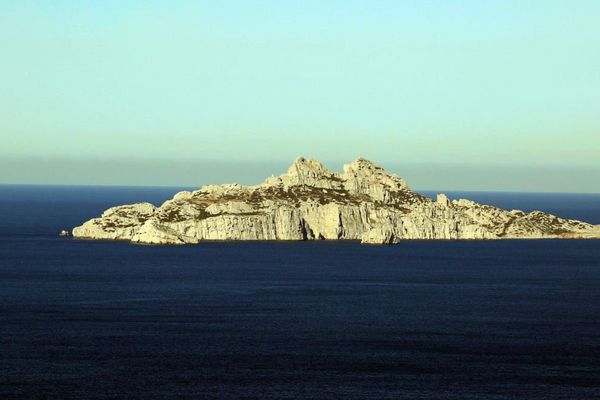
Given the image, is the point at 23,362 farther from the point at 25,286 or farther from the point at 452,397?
the point at 25,286

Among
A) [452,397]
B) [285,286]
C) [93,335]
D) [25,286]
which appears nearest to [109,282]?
[25,286]

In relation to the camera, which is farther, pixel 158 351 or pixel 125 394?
pixel 158 351

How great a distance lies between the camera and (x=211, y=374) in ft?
375

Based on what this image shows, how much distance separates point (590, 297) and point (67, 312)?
81.4 m

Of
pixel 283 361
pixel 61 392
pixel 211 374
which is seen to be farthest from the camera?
pixel 283 361

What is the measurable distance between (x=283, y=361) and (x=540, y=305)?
6264 centimetres

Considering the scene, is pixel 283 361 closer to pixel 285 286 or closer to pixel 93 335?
pixel 93 335

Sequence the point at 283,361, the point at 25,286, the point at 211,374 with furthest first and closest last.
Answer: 1. the point at 25,286
2. the point at 283,361
3. the point at 211,374

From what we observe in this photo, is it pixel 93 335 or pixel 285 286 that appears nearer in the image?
pixel 93 335

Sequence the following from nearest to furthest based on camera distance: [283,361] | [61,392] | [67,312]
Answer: [61,392], [283,361], [67,312]

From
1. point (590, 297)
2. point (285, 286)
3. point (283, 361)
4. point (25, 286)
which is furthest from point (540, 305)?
point (25, 286)

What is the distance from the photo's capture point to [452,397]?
10488 centimetres

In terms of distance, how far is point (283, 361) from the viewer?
121812 millimetres

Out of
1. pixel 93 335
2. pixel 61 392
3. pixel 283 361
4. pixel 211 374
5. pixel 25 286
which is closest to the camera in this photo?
pixel 61 392
